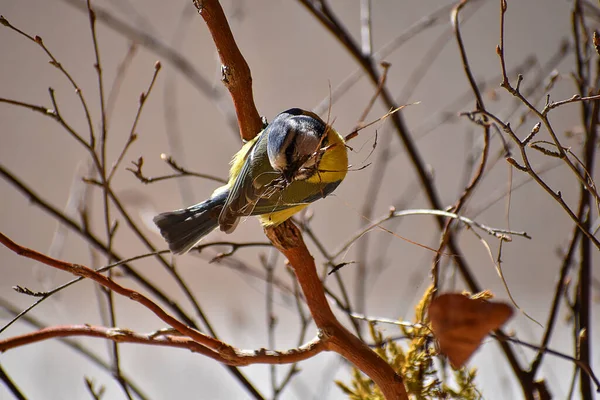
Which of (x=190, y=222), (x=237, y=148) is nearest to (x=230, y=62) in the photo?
(x=190, y=222)

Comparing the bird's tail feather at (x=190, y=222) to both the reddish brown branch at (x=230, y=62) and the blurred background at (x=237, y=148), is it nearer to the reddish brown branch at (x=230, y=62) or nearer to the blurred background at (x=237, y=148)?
the reddish brown branch at (x=230, y=62)

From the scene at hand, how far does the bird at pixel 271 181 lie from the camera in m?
0.50

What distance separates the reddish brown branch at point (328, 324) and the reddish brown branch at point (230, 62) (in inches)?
3.9

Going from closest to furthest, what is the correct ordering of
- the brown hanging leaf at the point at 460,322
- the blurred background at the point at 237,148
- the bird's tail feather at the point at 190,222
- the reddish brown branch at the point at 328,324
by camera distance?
the brown hanging leaf at the point at 460,322 < the reddish brown branch at the point at 328,324 < the bird's tail feather at the point at 190,222 < the blurred background at the point at 237,148

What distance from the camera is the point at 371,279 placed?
132cm

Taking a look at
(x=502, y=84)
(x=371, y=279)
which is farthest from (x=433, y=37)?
(x=502, y=84)

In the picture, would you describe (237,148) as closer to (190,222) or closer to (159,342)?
(190,222)

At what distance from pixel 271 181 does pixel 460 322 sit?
0.27 metres

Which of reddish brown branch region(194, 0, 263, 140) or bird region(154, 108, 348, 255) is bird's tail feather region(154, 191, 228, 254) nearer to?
bird region(154, 108, 348, 255)

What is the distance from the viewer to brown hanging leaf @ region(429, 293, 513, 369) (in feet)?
0.89

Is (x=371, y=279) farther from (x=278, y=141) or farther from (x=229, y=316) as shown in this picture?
(x=278, y=141)

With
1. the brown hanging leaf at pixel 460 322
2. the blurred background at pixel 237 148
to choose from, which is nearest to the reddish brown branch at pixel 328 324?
the brown hanging leaf at pixel 460 322

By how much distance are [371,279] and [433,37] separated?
1.78 feet

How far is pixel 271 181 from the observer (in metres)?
0.51
